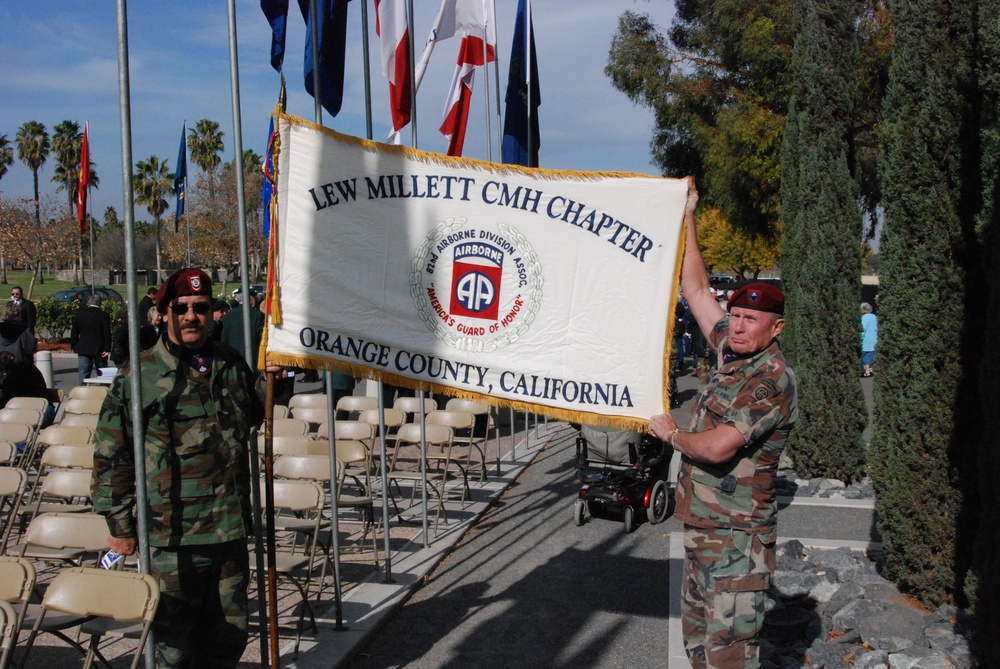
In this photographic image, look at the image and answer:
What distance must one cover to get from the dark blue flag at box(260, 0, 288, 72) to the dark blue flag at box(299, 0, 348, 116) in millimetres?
151

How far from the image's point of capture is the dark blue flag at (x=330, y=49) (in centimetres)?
583

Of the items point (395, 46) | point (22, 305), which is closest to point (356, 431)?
point (395, 46)

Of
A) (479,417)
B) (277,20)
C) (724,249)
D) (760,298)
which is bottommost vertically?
(479,417)

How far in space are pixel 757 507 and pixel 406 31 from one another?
4593 millimetres

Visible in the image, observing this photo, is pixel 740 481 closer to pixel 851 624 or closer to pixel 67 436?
pixel 851 624

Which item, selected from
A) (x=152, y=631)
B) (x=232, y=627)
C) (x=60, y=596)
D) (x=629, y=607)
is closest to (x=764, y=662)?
(x=629, y=607)

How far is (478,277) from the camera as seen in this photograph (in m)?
4.23

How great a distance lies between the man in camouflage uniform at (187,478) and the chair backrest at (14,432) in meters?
4.81

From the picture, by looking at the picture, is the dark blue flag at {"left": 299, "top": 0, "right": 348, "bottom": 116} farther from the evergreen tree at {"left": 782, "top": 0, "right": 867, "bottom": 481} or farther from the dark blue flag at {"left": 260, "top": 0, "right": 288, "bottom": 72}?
the evergreen tree at {"left": 782, "top": 0, "right": 867, "bottom": 481}

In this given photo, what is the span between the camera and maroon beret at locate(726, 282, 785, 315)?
374cm

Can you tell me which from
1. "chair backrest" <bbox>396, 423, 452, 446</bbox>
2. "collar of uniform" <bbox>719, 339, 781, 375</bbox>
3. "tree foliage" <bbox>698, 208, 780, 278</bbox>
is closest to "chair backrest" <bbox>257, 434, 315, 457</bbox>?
"chair backrest" <bbox>396, 423, 452, 446</bbox>

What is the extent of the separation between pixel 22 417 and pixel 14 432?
0.95m

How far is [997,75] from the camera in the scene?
4754 millimetres

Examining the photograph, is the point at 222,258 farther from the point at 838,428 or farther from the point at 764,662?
the point at 764,662
